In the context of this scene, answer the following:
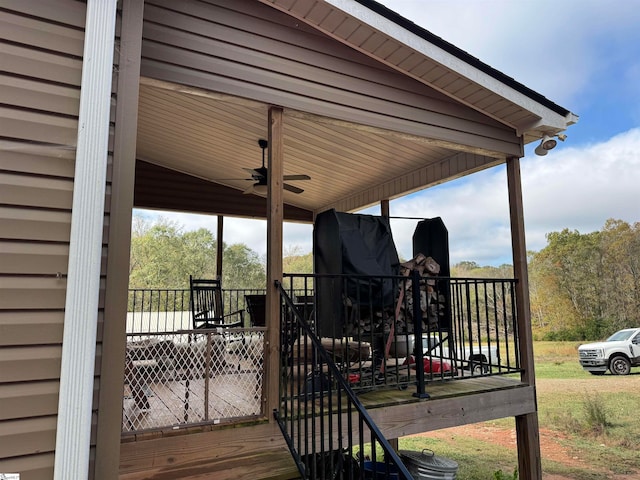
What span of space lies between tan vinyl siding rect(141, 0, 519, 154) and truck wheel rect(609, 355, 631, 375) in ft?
38.2

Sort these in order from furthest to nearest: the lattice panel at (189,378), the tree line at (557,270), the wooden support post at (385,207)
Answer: the tree line at (557,270)
the wooden support post at (385,207)
the lattice panel at (189,378)

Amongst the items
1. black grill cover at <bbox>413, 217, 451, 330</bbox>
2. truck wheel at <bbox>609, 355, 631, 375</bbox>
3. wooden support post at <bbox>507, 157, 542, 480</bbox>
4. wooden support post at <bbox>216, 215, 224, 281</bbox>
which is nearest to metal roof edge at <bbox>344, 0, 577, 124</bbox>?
wooden support post at <bbox>507, 157, 542, 480</bbox>

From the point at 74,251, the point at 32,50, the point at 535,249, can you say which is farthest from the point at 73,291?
the point at 535,249

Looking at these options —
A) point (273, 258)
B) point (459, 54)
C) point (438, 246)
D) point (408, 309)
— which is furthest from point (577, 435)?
point (273, 258)

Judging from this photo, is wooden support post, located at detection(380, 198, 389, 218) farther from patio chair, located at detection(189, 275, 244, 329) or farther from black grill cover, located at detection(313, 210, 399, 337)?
patio chair, located at detection(189, 275, 244, 329)

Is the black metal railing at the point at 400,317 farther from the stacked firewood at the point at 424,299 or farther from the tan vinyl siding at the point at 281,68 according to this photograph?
the tan vinyl siding at the point at 281,68

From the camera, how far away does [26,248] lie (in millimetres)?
1437

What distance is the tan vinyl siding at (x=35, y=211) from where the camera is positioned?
137 centimetres

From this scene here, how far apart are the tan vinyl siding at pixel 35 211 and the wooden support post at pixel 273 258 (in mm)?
1295

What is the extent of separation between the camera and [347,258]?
11.7 ft

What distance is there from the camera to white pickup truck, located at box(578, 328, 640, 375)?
11.5 meters

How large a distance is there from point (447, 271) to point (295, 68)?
2.57m

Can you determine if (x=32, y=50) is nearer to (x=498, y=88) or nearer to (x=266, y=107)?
(x=266, y=107)

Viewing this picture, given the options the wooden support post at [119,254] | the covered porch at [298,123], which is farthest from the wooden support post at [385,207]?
the wooden support post at [119,254]
